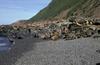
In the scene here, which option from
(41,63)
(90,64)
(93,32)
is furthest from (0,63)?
(93,32)

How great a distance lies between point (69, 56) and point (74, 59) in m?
2.97

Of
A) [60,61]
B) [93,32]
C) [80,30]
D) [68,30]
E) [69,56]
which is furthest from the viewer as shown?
[68,30]

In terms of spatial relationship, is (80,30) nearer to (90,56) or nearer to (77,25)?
(77,25)

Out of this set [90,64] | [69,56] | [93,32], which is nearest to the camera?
[90,64]

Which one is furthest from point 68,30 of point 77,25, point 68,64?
point 68,64

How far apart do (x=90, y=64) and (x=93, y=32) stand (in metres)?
34.3

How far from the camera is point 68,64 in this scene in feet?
114

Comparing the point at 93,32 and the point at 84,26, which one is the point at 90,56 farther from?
the point at 84,26

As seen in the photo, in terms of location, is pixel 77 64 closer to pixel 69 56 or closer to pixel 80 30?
pixel 69 56

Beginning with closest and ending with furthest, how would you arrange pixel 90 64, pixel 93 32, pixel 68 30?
pixel 90 64, pixel 93 32, pixel 68 30

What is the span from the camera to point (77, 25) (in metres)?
77.8

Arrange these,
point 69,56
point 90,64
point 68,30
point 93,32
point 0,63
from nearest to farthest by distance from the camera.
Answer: point 90,64 → point 69,56 → point 0,63 → point 93,32 → point 68,30

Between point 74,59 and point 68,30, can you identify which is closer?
point 74,59

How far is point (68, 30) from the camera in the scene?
265ft
